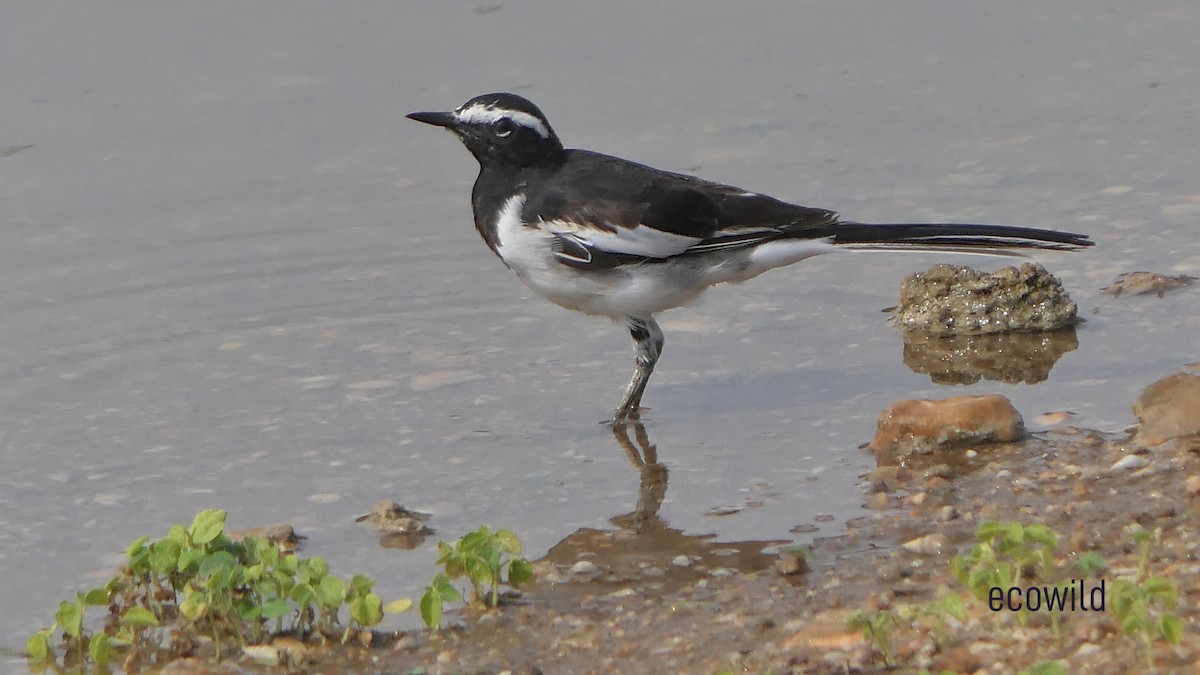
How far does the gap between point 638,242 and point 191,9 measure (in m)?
6.53

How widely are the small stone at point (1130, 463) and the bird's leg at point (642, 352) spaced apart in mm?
2122

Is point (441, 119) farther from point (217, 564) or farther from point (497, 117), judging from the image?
point (217, 564)

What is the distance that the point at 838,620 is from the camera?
462 centimetres

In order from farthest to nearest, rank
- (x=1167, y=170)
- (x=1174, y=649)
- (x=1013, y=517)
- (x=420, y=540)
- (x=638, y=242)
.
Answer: (x=1167, y=170), (x=638, y=242), (x=420, y=540), (x=1013, y=517), (x=1174, y=649)

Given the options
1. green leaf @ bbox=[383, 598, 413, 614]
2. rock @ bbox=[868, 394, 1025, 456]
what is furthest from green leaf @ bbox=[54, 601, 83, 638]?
rock @ bbox=[868, 394, 1025, 456]

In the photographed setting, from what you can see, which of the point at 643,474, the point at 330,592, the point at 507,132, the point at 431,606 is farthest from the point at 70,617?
the point at 507,132

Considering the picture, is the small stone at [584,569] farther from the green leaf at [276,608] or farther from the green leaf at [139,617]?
the green leaf at [139,617]

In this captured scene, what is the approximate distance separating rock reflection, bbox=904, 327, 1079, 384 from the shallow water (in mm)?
89

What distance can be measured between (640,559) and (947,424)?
137 centimetres

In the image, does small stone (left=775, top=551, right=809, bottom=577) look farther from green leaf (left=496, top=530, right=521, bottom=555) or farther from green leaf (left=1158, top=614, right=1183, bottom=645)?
green leaf (left=1158, top=614, right=1183, bottom=645)

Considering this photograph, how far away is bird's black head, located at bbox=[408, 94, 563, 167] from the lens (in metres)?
7.58

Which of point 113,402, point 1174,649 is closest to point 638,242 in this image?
point 113,402

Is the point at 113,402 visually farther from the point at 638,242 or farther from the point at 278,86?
the point at 278,86

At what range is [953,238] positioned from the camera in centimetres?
700
